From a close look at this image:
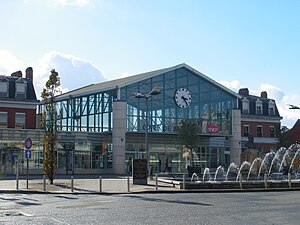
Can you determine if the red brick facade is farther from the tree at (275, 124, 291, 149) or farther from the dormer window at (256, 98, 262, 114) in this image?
the dormer window at (256, 98, 262, 114)

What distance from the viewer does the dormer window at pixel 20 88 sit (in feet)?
184

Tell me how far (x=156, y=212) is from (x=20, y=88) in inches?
1666

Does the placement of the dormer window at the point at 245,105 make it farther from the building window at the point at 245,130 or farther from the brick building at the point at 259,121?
→ the building window at the point at 245,130

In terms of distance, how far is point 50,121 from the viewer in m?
35.4

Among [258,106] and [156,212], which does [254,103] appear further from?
[156,212]

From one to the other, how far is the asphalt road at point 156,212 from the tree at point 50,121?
13323mm

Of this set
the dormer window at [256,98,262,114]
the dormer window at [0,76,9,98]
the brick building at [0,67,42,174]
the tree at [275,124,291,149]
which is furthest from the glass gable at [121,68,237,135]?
the dormer window at [256,98,262,114]

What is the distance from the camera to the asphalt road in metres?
14.8

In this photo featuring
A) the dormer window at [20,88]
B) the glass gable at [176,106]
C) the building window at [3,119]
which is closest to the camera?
the glass gable at [176,106]

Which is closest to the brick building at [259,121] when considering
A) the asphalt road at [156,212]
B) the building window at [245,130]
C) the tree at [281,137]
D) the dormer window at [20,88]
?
the building window at [245,130]

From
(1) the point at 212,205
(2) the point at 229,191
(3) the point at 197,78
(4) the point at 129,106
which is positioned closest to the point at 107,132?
(4) the point at 129,106

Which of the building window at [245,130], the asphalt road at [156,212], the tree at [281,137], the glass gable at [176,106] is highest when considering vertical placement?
the glass gable at [176,106]

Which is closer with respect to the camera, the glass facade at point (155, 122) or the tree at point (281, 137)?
the glass facade at point (155, 122)

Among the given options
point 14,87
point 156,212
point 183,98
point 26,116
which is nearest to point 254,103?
point 183,98
